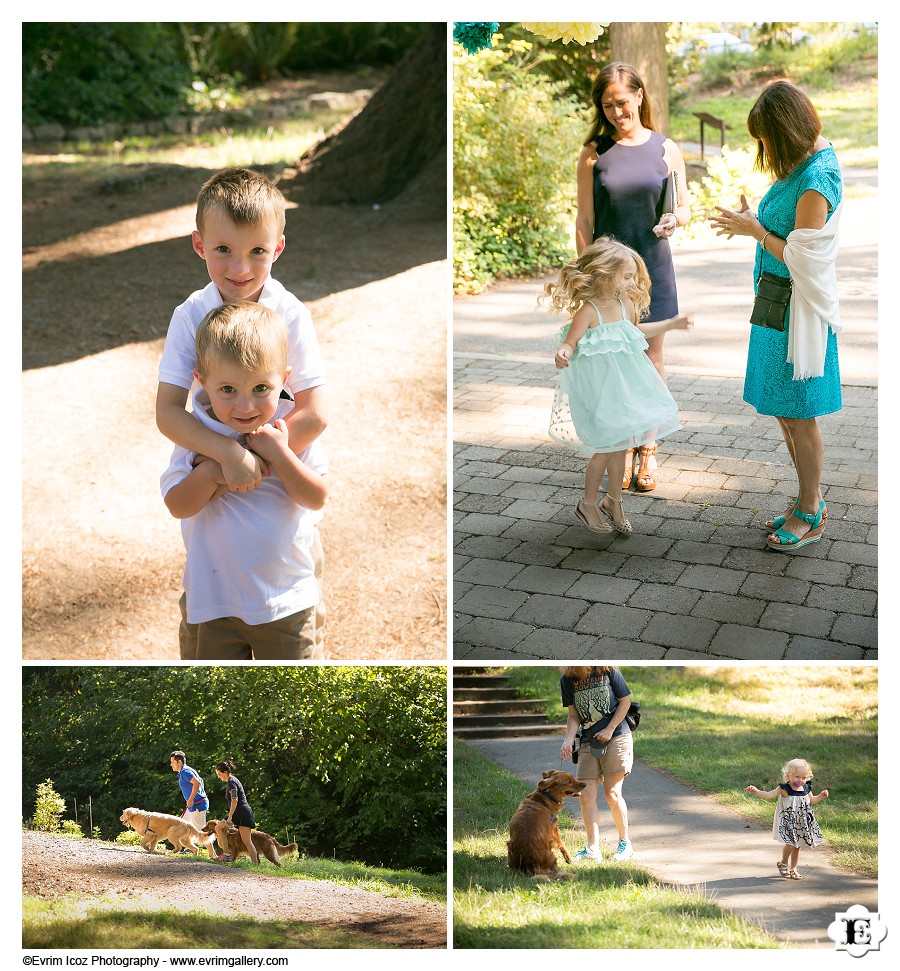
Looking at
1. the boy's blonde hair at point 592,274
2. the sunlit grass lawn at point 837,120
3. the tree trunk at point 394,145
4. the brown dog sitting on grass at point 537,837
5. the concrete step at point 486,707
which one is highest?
the sunlit grass lawn at point 837,120

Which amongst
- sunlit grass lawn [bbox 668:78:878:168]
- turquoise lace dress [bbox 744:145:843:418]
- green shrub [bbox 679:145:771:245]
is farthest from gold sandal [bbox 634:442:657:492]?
sunlit grass lawn [bbox 668:78:878:168]

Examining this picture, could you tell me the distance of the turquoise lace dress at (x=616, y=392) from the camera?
12.8 feet

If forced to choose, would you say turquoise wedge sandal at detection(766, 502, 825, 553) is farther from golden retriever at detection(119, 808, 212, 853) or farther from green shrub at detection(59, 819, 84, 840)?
green shrub at detection(59, 819, 84, 840)

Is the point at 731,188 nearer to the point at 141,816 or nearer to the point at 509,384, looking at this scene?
the point at 509,384

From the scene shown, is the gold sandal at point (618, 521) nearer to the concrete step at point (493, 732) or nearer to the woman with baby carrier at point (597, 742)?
the woman with baby carrier at point (597, 742)

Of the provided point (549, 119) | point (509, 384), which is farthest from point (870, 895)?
point (549, 119)

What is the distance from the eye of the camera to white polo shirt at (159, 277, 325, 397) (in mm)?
2295

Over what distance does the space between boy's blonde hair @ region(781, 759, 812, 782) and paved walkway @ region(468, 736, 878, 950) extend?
0.10 meters

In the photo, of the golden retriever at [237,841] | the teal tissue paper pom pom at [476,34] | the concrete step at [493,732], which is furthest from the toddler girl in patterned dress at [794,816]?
the teal tissue paper pom pom at [476,34]

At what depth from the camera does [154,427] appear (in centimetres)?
538

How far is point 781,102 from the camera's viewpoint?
A: 136 inches

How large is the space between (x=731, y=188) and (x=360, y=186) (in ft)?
14.3

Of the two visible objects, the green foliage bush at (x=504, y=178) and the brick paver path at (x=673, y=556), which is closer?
the brick paver path at (x=673, y=556)

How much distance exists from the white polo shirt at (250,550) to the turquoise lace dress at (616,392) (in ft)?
5.76
